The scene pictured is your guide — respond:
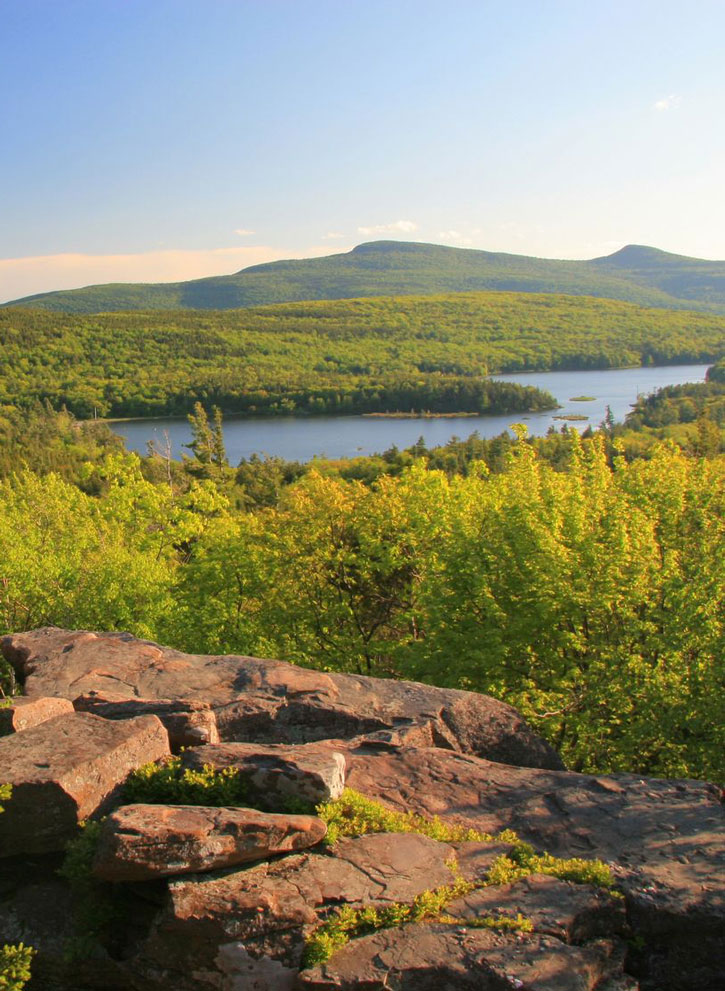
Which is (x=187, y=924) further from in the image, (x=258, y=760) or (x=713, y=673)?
(x=713, y=673)

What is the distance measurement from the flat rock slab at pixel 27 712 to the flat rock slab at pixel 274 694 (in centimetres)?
116

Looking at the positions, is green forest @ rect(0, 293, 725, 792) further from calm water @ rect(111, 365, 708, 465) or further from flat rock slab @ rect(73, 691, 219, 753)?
calm water @ rect(111, 365, 708, 465)

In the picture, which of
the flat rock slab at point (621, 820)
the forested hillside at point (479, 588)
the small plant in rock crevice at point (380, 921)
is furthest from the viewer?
the forested hillside at point (479, 588)

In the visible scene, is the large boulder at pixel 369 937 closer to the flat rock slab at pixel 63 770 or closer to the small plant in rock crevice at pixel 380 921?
the small plant in rock crevice at pixel 380 921

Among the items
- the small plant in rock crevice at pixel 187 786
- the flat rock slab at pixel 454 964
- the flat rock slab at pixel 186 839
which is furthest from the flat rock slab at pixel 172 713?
the flat rock slab at pixel 454 964

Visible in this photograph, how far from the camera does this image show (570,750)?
19.2 meters

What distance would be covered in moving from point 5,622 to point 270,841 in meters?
21.4

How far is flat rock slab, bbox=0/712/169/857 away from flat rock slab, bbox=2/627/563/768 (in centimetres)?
299

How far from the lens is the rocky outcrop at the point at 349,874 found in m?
8.92

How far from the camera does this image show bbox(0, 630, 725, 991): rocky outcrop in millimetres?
8922

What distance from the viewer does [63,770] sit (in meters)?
10.3

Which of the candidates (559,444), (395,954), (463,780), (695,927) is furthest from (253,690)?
(559,444)

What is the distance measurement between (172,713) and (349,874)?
443 cm

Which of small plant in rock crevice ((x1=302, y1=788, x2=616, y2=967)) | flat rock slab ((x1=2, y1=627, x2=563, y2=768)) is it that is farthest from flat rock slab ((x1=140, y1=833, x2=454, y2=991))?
flat rock slab ((x1=2, y1=627, x2=563, y2=768))
